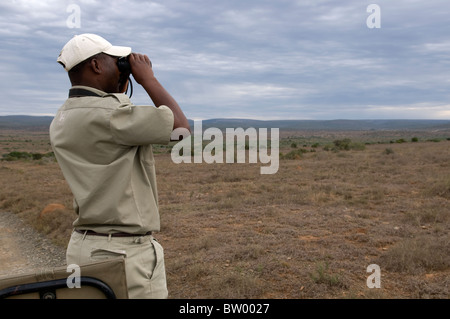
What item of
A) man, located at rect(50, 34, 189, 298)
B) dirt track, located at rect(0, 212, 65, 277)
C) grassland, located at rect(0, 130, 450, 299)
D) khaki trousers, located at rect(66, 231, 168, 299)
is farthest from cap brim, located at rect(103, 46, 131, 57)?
dirt track, located at rect(0, 212, 65, 277)

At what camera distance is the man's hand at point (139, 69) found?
1890 millimetres

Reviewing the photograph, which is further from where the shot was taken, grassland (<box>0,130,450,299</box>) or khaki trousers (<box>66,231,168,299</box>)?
grassland (<box>0,130,450,299</box>)

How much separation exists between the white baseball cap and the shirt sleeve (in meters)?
0.30

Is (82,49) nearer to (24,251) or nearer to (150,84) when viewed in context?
(150,84)

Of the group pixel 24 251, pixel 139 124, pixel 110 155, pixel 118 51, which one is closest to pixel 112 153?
pixel 110 155

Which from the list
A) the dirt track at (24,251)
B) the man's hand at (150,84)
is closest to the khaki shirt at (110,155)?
the man's hand at (150,84)

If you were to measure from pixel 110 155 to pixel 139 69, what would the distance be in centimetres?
43

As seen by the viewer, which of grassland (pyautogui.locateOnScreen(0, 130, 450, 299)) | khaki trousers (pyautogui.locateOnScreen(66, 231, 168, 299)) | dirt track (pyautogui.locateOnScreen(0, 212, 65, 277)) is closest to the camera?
khaki trousers (pyautogui.locateOnScreen(66, 231, 168, 299))

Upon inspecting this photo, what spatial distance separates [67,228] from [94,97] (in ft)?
21.9

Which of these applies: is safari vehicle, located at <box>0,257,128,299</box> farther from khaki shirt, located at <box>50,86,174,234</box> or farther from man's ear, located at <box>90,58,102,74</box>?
man's ear, located at <box>90,58,102,74</box>

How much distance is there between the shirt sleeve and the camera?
167 cm
